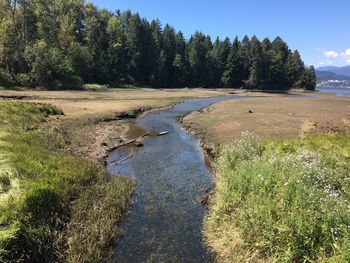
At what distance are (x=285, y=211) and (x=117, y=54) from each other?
113 meters

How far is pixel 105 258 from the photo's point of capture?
11.7 m

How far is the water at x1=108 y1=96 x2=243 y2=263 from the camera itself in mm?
12352

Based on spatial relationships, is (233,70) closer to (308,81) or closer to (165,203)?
(308,81)

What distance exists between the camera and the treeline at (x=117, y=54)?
8024 centimetres

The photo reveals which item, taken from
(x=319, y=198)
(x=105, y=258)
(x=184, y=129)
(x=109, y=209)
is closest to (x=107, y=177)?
(x=109, y=209)

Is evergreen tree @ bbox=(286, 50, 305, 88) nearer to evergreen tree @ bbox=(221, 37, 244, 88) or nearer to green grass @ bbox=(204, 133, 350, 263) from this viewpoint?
evergreen tree @ bbox=(221, 37, 244, 88)

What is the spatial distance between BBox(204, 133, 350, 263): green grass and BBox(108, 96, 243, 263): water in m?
0.89

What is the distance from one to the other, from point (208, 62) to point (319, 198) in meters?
135

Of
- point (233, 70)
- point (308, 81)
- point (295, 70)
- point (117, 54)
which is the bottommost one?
point (308, 81)

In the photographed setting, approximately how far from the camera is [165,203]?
1672cm

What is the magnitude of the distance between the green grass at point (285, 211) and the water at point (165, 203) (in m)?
0.89

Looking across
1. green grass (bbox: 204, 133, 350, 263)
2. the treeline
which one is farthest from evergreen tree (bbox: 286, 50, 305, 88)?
green grass (bbox: 204, 133, 350, 263)

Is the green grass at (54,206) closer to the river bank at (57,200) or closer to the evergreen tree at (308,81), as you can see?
the river bank at (57,200)

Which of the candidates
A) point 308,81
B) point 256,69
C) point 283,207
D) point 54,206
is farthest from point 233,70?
point 283,207
